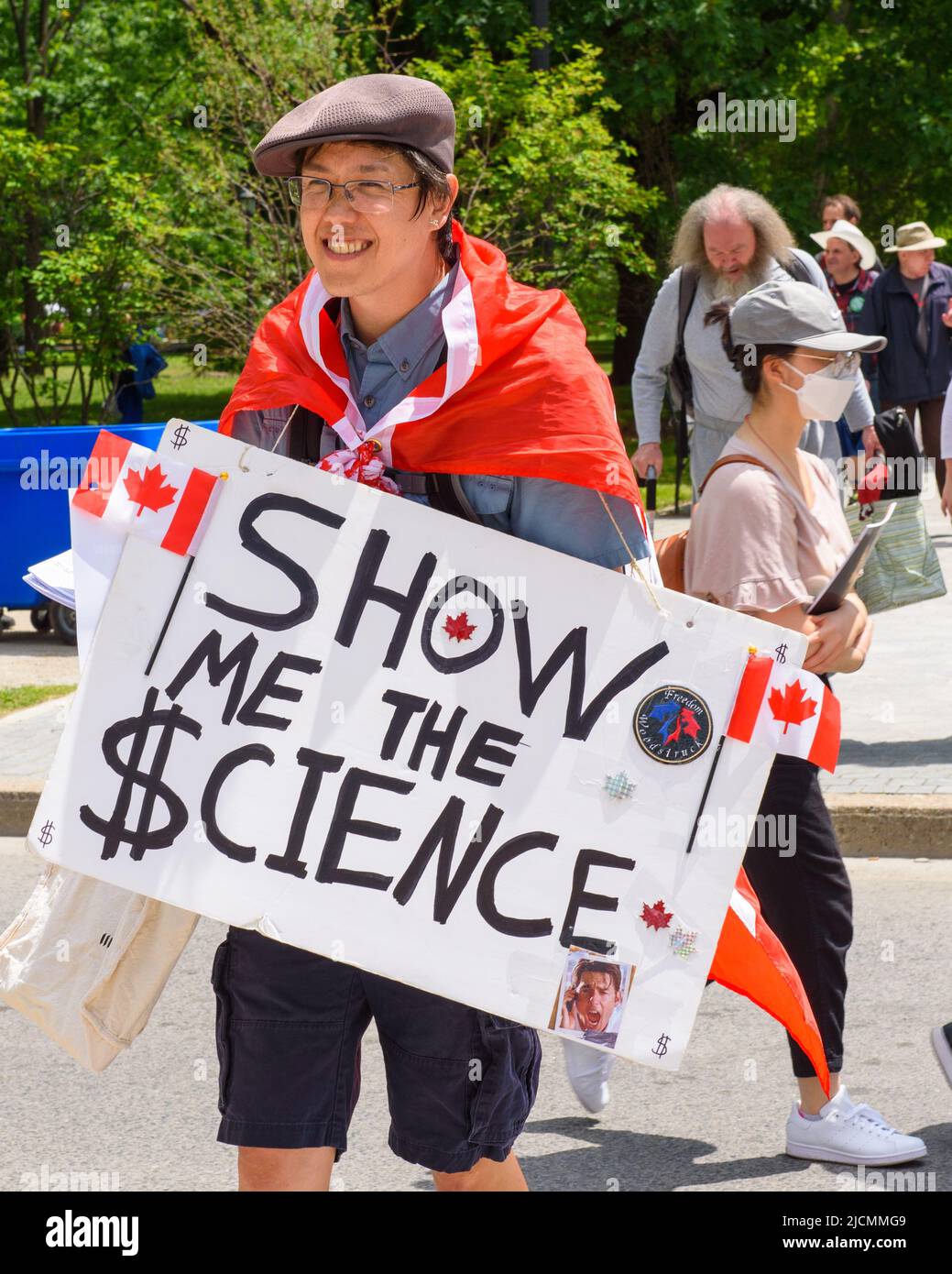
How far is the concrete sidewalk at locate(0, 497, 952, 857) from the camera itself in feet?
21.3

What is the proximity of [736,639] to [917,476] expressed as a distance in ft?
12.6

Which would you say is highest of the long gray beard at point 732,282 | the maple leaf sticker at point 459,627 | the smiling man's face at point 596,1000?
the long gray beard at point 732,282

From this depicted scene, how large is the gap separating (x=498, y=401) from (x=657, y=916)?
30.4 inches

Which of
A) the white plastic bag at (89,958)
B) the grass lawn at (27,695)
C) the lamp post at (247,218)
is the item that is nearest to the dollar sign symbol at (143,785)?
the white plastic bag at (89,958)

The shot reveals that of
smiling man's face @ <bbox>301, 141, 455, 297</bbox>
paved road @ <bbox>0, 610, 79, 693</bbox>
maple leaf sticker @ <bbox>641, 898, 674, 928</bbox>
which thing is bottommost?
paved road @ <bbox>0, 610, 79, 693</bbox>

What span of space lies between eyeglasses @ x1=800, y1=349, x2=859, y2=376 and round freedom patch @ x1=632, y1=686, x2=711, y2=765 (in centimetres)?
150

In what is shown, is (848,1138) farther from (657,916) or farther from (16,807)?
(16,807)

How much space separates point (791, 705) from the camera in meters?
2.65

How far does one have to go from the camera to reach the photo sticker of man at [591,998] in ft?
8.46

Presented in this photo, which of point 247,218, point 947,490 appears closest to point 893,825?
point 947,490

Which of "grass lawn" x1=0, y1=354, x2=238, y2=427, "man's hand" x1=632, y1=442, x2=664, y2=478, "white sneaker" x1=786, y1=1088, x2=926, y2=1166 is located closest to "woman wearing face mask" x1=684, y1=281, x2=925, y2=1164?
"white sneaker" x1=786, y1=1088, x2=926, y2=1166

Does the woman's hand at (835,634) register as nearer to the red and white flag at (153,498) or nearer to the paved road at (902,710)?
the red and white flag at (153,498)

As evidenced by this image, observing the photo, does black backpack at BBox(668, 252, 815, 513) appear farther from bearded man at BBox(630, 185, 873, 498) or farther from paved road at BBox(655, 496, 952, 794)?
paved road at BBox(655, 496, 952, 794)
